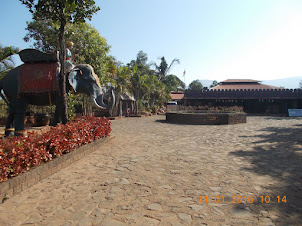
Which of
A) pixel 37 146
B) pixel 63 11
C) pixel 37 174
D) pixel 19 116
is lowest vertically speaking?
pixel 37 174

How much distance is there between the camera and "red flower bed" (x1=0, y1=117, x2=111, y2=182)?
366 centimetres

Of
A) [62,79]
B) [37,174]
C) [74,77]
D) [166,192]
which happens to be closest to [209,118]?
[74,77]

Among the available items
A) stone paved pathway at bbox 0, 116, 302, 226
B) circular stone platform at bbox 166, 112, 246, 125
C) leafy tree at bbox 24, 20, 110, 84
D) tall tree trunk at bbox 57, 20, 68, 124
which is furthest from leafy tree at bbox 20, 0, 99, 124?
circular stone platform at bbox 166, 112, 246, 125

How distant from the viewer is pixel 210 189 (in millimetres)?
3846

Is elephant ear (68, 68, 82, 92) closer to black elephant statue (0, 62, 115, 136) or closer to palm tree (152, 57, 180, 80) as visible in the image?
black elephant statue (0, 62, 115, 136)

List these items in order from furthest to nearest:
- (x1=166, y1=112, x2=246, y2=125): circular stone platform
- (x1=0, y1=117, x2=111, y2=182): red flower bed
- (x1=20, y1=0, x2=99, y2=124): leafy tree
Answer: (x1=166, y1=112, x2=246, y2=125): circular stone platform → (x1=20, y1=0, x2=99, y2=124): leafy tree → (x1=0, y1=117, x2=111, y2=182): red flower bed

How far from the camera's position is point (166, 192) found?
373cm

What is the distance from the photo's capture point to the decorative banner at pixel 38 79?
7.52 m

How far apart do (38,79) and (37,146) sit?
12.7 ft

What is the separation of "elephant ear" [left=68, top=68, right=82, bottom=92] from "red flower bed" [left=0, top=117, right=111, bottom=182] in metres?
1.96

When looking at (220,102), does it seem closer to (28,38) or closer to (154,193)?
(28,38)

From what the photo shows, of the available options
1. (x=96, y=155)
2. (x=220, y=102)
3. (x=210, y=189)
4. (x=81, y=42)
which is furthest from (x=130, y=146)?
(x=220, y=102)

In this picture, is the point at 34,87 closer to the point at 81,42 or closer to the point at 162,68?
the point at 81,42

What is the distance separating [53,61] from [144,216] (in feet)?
22.2
